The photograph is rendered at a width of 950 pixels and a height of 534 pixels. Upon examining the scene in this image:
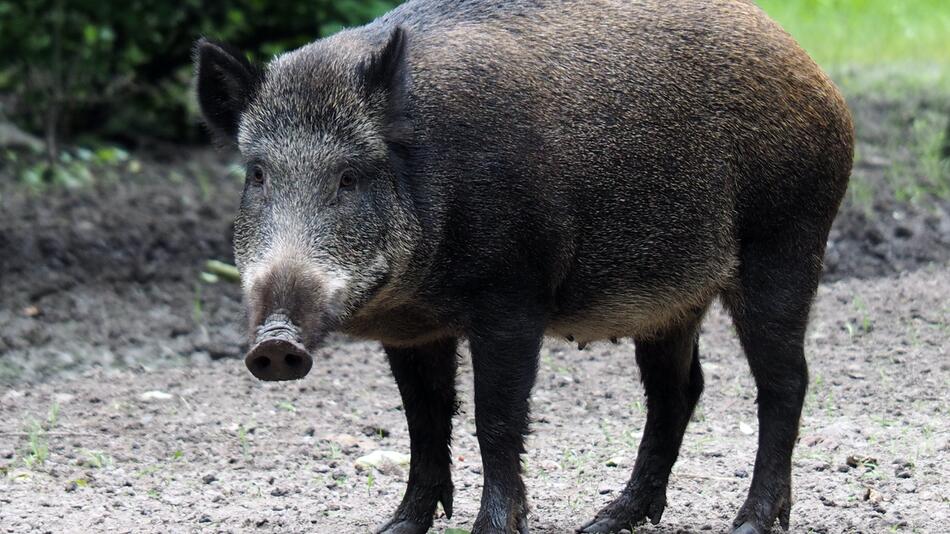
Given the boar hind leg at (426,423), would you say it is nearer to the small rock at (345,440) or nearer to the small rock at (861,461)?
the small rock at (345,440)

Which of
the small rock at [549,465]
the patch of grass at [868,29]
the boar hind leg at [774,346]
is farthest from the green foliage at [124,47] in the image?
the patch of grass at [868,29]

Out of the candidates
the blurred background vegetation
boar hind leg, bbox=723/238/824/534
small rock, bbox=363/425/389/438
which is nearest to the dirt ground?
small rock, bbox=363/425/389/438

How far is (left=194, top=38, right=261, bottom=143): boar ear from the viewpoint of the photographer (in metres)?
4.34

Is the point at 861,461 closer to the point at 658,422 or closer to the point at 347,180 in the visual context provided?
the point at 658,422

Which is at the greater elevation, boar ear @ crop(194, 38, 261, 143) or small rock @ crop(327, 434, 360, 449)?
boar ear @ crop(194, 38, 261, 143)

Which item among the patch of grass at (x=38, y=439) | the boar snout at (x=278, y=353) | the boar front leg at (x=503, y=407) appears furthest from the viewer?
the patch of grass at (x=38, y=439)

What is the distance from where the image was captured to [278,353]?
362 cm

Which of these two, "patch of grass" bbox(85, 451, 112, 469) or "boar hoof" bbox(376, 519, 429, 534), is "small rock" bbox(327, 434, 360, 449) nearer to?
"patch of grass" bbox(85, 451, 112, 469)

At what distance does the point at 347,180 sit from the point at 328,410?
2324mm

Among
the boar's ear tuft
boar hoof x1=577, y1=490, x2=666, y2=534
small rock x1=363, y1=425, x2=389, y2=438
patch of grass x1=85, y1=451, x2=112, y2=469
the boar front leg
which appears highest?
the boar's ear tuft

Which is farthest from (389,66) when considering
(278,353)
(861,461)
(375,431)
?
(861,461)

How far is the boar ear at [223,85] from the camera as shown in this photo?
4340mm

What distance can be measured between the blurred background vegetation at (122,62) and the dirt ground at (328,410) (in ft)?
4.95

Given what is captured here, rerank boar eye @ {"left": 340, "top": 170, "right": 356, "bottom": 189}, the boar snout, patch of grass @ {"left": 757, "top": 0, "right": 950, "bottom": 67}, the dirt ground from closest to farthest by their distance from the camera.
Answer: the boar snout < boar eye @ {"left": 340, "top": 170, "right": 356, "bottom": 189} < the dirt ground < patch of grass @ {"left": 757, "top": 0, "right": 950, "bottom": 67}
